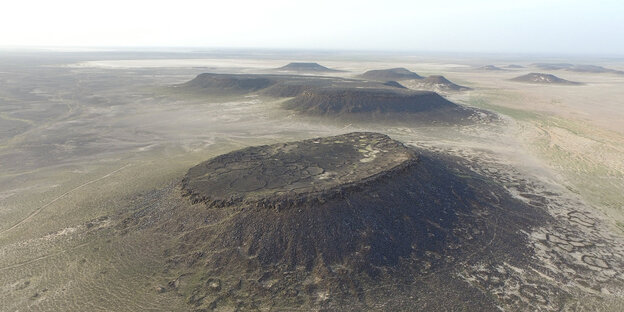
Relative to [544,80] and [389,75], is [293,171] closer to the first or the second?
[389,75]

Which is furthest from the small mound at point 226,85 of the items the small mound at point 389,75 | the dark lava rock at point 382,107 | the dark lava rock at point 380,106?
the small mound at point 389,75

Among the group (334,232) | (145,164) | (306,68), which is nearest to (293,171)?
(334,232)

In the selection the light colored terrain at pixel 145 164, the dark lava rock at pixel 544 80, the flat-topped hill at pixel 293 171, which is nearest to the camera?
the light colored terrain at pixel 145 164

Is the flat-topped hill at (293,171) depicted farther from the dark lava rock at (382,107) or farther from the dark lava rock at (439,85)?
the dark lava rock at (439,85)

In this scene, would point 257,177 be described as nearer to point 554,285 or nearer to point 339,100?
point 554,285

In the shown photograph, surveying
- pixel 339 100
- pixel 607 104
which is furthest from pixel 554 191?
pixel 607 104

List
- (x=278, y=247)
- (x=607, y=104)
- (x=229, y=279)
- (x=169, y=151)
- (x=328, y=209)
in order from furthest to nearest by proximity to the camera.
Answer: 1. (x=607, y=104)
2. (x=169, y=151)
3. (x=328, y=209)
4. (x=278, y=247)
5. (x=229, y=279)
